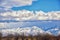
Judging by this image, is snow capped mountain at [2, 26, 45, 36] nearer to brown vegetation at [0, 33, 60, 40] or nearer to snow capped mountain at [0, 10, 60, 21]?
brown vegetation at [0, 33, 60, 40]

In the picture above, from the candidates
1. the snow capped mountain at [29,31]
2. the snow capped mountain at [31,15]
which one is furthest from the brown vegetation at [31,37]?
the snow capped mountain at [31,15]

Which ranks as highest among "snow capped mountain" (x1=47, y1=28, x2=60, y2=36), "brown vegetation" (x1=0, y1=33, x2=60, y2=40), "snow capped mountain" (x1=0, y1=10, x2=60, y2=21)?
"snow capped mountain" (x1=0, y1=10, x2=60, y2=21)

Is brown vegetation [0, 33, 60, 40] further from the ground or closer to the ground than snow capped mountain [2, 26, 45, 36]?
closer to the ground

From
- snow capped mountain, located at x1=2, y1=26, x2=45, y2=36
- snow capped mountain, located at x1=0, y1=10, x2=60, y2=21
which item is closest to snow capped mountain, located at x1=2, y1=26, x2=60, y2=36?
snow capped mountain, located at x1=2, y1=26, x2=45, y2=36

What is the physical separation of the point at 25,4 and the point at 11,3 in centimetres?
24

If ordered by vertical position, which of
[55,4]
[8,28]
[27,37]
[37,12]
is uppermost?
[55,4]

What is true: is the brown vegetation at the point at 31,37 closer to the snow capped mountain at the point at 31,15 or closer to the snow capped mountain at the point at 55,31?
the snow capped mountain at the point at 55,31

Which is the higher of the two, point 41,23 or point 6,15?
point 6,15

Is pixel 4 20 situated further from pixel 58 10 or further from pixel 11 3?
pixel 58 10

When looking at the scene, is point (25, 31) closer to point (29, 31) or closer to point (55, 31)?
point (29, 31)

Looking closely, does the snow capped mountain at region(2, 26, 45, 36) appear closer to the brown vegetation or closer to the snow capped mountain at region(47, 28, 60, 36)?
the brown vegetation

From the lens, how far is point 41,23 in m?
2.24

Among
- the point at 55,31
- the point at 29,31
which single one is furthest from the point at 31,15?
the point at 55,31

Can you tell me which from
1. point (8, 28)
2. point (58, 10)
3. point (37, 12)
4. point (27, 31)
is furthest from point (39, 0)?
point (8, 28)
